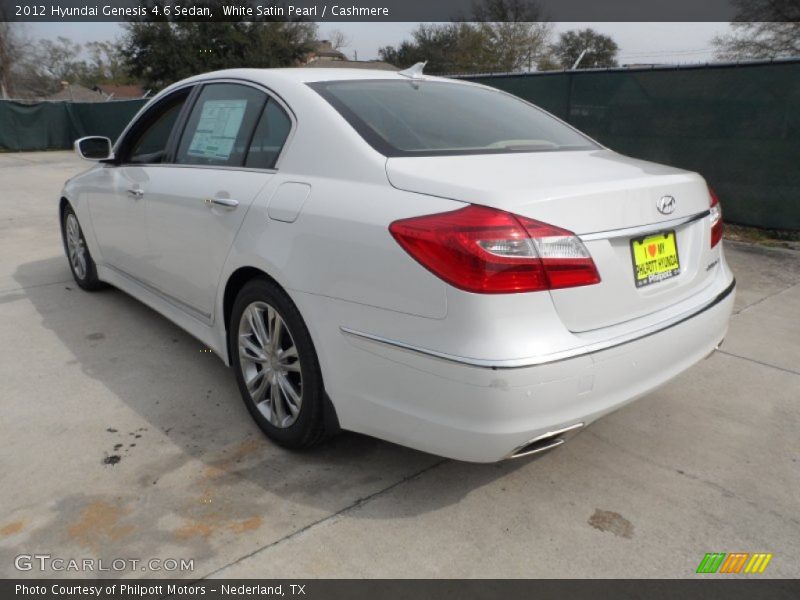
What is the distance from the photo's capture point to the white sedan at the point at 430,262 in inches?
77.7

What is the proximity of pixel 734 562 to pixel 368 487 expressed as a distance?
51.1 inches

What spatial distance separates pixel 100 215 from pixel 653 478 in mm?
3686

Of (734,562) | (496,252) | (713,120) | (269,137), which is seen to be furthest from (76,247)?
(713,120)

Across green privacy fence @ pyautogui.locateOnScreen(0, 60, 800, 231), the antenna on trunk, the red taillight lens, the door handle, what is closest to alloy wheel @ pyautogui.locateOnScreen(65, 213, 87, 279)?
the door handle

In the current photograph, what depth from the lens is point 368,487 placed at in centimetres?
253

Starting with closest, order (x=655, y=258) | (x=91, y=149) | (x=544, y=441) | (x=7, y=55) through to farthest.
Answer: (x=544, y=441) → (x=655, y=258) → (x=91, y=149) → (x=7, y=55)

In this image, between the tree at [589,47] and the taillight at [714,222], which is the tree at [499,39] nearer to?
the tree at [589,47]

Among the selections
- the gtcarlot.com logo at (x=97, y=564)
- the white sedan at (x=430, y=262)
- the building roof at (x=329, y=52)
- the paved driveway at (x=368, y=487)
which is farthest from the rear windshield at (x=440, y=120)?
the building roof at (x=329, y=52)

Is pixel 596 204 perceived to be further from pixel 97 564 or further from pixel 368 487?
pixel 97 564

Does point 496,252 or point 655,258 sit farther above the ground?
point 496,252

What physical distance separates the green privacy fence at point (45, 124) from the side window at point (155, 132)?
63.0 feet

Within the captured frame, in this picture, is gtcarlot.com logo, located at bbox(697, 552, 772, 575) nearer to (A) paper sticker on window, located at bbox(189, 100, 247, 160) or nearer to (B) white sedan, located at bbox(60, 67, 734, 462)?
(B) white sedan, located at bbox(60, 67, 734, 462)

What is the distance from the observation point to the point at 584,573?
82.1 inches

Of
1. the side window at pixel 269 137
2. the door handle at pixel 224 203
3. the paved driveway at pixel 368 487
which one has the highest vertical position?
the side window at pixel 269 137
